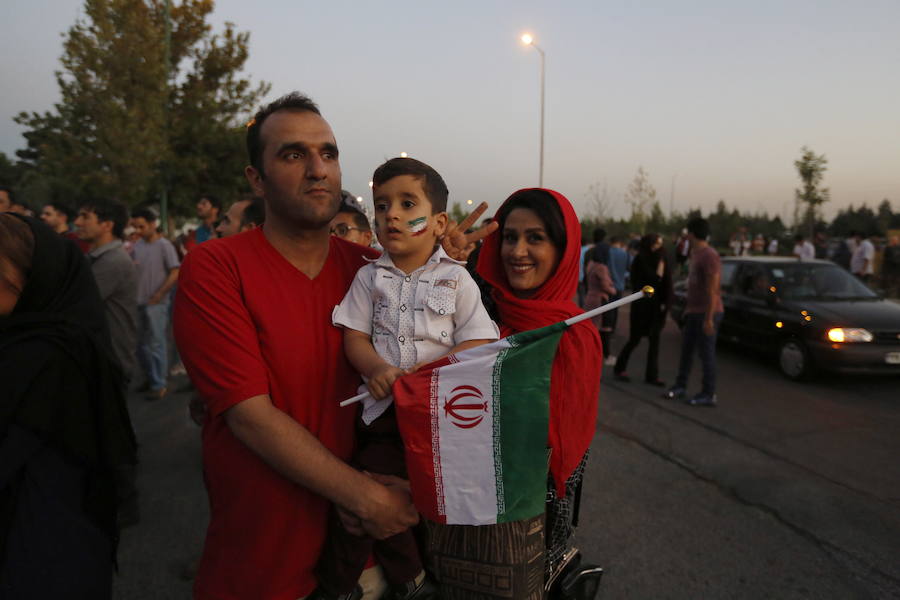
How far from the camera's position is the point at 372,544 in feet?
5.17

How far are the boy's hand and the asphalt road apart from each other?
2.43m

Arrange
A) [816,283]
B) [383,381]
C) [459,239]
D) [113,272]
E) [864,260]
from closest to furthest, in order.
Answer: [383,381] < [459,239] < [113,272] < [816,283] < [864,260]

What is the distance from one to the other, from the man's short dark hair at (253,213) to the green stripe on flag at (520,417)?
123 inches

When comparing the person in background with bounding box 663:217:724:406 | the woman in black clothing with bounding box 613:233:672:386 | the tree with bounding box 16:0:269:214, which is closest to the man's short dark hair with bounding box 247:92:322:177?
the person in background with bounding box 663:217:724:406

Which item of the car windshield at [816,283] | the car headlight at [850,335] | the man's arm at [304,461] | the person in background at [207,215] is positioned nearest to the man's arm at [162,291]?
the person in background at [207,215]

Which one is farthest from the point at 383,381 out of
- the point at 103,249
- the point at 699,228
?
the point at 699,228

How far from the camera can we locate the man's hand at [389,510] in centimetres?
146

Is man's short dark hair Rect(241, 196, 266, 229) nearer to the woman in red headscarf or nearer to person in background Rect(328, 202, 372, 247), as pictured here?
person in background Rect(328, 202, 372, 247)

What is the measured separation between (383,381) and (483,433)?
0.32 m

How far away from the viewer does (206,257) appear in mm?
1556

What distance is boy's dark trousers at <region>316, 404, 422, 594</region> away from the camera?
1570mm

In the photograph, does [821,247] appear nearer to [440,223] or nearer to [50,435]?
[440,223]

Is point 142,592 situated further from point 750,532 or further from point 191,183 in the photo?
point 191,183

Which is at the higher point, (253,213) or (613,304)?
(253,213)
